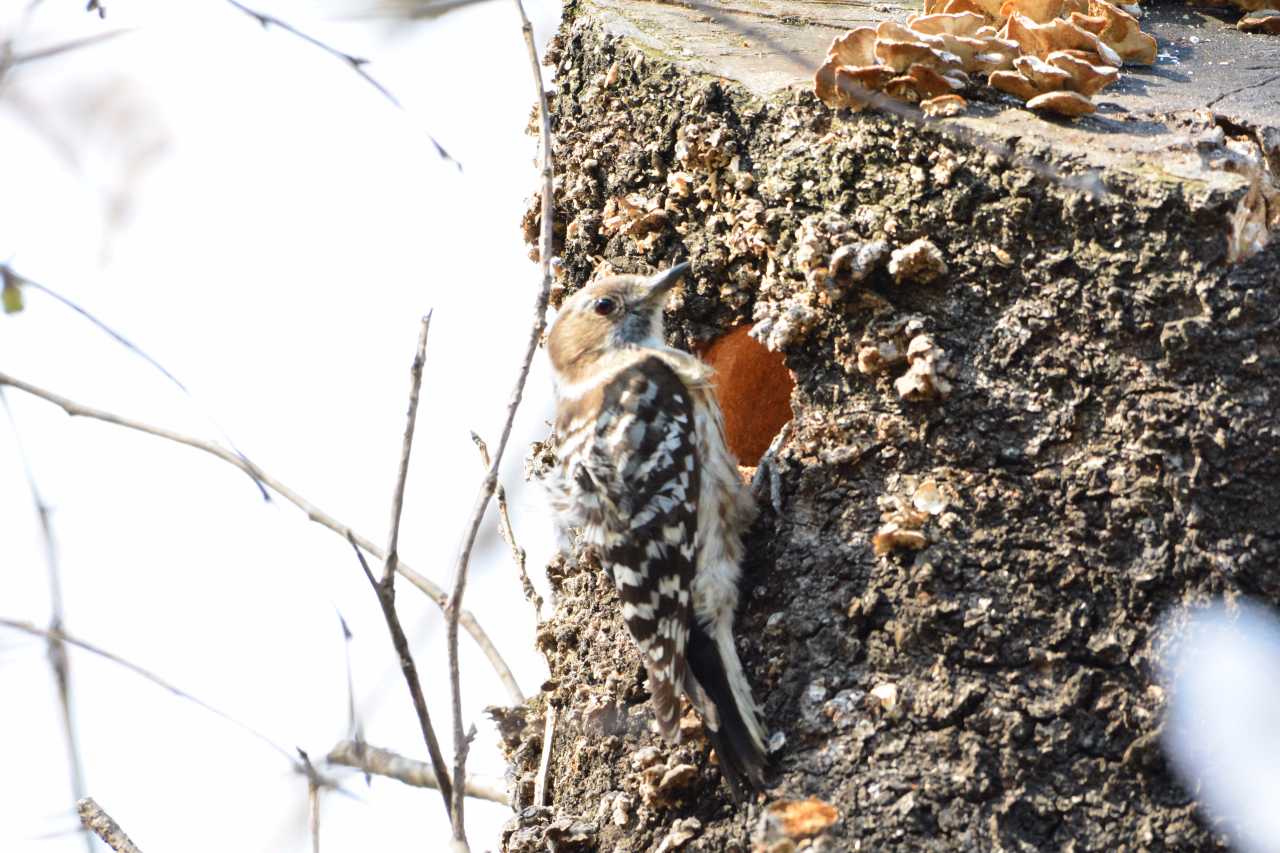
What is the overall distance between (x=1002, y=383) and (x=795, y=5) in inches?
84.4

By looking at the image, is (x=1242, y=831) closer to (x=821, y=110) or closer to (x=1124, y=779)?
(x=1124, y=779)

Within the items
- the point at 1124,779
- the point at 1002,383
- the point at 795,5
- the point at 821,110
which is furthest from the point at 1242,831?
the point at 795,5

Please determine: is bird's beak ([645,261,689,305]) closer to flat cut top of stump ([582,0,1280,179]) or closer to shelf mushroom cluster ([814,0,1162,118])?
flat cut top of stump ([582,0,1280,179])

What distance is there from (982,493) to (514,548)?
199 cm

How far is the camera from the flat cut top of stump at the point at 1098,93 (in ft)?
9.53

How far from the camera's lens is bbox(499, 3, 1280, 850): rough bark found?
8.48 feet

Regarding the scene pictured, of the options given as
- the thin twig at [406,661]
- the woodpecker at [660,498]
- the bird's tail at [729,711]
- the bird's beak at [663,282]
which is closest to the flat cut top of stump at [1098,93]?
the bird's beak at [663,282]

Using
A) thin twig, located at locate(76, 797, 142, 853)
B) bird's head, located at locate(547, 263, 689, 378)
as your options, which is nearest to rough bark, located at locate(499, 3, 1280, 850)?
bird's head, located at locate(547, 263, 689, 378)

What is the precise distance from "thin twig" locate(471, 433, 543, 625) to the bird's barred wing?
1.77 feet

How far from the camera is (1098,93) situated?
3.22m

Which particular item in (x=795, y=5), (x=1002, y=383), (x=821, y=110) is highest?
(x=795, y=5)

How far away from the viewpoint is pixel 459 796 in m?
2.42

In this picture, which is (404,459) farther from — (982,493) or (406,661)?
(982,493)

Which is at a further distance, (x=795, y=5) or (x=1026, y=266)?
(x=795, y=5)
